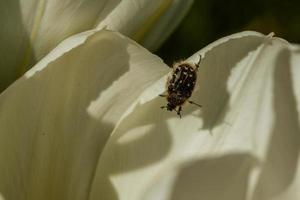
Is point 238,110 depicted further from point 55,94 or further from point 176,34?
point 176,34

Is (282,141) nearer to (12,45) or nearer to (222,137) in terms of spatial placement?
(222,137)

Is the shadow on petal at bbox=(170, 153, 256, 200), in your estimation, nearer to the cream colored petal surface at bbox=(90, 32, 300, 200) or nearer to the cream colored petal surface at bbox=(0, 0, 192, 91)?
the cream colored petal surface at bbox=(90, 32, 300, 200)

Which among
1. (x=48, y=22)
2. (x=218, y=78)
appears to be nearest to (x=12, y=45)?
(x=48, y=22)

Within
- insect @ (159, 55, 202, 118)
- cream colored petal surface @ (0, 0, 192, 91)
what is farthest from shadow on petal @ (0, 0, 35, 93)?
insect @ (159, 55, 202, 118)

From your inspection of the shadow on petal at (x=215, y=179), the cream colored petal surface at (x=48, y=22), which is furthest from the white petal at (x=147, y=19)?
the shadow on petal at (x=215, y=179)

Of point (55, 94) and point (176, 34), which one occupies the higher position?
point (55, 94)

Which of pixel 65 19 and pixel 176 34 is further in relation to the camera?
pixel 176 34

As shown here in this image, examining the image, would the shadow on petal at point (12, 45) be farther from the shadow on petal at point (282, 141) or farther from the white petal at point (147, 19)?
the shadow on petal at point (282, 141)

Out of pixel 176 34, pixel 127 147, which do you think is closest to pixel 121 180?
pixel 127 147
